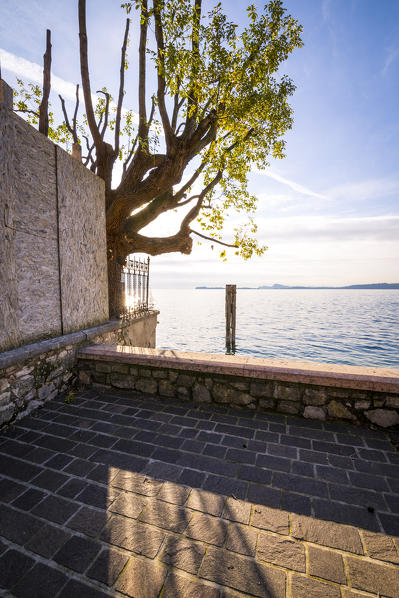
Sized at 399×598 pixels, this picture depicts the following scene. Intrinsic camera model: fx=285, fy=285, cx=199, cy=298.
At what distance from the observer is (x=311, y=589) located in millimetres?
1771

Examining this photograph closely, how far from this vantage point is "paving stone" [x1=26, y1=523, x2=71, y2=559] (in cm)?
200

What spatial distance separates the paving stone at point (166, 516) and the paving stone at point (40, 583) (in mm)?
630

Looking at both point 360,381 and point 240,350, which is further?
point 240,350

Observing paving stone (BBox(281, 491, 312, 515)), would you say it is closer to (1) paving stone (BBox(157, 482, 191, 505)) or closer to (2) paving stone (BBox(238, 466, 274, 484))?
(2) paving stone (BBox(238, 466, 274, 484))

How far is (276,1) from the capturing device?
6.44m

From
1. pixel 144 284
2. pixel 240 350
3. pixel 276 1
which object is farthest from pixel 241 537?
pixel 240 350

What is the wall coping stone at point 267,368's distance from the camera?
3.67 meters

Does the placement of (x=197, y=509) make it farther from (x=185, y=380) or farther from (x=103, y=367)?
(x=103, y=367)

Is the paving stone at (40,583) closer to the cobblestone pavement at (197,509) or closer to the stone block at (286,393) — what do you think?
the cobblestone pavement at (197,509)

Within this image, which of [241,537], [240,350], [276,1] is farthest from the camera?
[240,350]

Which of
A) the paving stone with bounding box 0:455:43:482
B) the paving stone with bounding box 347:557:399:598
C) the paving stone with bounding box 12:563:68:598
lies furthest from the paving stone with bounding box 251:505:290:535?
the paving stone with bounding box 0:455:43:482

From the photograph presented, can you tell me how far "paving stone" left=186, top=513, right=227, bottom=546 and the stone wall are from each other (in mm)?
3171

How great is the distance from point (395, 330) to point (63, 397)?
1145 inches

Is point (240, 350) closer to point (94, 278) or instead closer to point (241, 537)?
point (94, 278)
